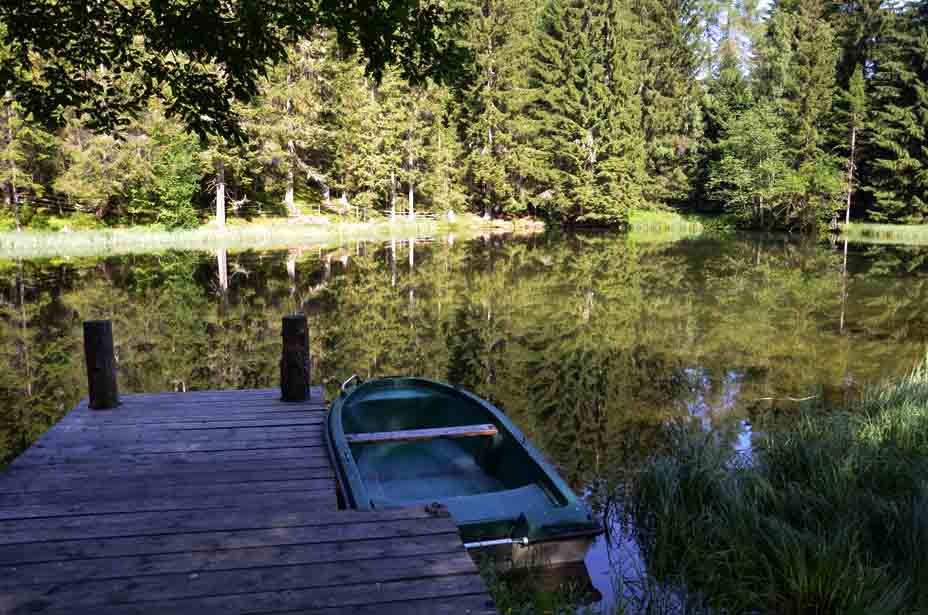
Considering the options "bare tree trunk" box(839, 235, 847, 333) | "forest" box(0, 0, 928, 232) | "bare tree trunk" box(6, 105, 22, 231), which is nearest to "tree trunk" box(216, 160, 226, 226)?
"forest" box(0, 0, 928, 232)

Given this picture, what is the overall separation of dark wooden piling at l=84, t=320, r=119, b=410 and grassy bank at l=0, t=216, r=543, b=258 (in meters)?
21.5

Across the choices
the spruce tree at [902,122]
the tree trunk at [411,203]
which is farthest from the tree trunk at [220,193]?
the spruce tree at [902,122]

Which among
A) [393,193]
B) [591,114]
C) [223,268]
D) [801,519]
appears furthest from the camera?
[591,114]

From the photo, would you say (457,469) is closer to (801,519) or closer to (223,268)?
(801,519)

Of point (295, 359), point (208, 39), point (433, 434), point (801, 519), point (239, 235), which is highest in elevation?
point (208, 39)

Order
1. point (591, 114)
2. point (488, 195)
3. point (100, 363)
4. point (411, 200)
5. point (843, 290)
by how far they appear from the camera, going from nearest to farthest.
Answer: point (100, 363) → point (843, 290) → point (411, 200) → point (591, 114) → point (488, 195)

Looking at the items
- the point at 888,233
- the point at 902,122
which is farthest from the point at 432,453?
the point at 902,122

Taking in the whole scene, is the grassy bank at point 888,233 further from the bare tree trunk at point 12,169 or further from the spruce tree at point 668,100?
the bare tree trunk at point 12,169

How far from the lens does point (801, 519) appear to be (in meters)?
4.32

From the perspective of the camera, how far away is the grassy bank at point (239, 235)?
2564cm

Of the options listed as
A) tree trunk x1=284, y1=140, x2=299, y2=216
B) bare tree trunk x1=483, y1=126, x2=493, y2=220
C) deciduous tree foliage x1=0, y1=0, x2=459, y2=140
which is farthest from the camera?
bare tree trunk x1=483, y1=126, x2=493, y2=220

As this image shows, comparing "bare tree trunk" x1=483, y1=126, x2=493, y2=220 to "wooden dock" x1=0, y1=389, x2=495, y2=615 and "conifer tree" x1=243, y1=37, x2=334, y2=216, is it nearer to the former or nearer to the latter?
"conifer tree" x1=243, y1=37, x2=334, y2=216

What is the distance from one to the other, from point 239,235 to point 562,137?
20737 millimetres

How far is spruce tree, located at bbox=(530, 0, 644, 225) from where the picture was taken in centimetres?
4094
